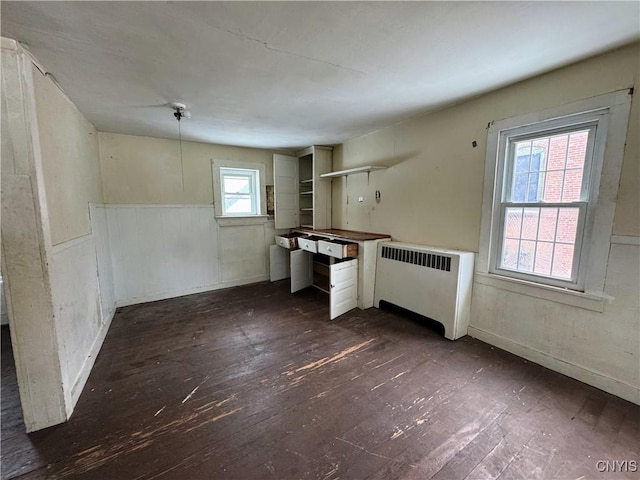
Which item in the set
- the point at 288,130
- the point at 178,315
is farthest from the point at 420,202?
the point at 178,315

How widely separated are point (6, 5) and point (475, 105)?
3.24m

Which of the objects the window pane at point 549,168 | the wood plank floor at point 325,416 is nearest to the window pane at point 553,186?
the window pane at point 549,168

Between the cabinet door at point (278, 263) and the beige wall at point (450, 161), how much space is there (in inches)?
50.5

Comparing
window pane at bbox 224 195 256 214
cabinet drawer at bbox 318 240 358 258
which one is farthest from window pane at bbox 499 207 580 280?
window pane at bbox 224 195 256 214

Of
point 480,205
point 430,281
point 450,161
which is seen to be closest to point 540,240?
point 480,205

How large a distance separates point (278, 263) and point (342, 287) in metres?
1.86

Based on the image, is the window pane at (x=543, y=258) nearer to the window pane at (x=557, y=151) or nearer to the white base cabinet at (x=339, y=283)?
the window pane at (x=557, y=151)

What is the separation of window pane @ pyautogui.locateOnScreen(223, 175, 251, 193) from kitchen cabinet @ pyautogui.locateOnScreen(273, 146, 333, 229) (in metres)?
0.50

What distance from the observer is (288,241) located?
429cm

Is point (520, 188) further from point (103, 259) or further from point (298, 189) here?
point (103, 259)

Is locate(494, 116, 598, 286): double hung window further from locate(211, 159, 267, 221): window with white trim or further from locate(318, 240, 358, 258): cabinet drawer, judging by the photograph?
locate(211, 159, 267, 221): window with white trim

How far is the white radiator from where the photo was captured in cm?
255

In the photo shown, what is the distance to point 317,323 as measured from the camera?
3021 millimetres

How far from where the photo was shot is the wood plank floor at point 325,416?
1362 millimetres
